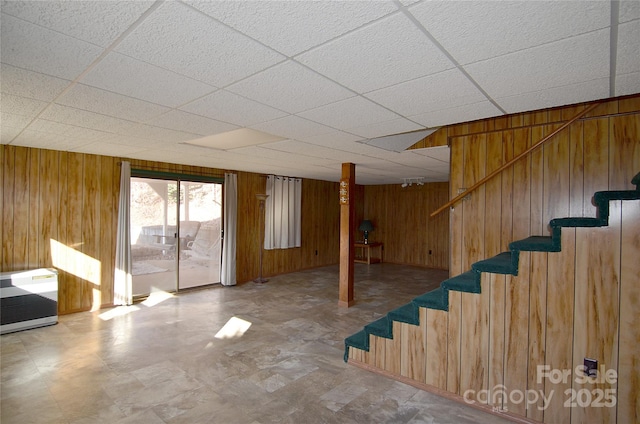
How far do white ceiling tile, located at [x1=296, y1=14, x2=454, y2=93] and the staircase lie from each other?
1.51 meters

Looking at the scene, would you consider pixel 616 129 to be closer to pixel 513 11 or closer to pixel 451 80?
pixel 451 80

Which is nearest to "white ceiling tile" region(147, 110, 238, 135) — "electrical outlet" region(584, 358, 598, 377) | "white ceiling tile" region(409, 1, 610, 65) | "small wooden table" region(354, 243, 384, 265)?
"white ceiling tile" region(409, 1, 610, 65)

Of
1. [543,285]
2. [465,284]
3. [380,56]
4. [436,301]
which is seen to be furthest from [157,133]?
[543,285]

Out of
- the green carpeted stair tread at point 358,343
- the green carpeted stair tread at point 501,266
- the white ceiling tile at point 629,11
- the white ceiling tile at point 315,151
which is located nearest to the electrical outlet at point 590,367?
the green carpeted stair tread at point 501,266

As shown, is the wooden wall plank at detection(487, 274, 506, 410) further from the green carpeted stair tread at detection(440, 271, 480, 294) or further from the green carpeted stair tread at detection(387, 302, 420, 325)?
the green carpeted stair tread at detection(387, 302, 420, 325)

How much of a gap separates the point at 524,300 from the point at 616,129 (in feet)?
5.26

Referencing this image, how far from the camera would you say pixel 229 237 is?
653 cm

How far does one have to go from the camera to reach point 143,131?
3.38m

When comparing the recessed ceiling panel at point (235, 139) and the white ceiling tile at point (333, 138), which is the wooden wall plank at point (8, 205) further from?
the white ceiling tile at point (333, 138)

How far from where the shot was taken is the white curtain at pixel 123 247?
5.11 meters

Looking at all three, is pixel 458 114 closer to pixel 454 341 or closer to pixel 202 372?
pixel 454 341

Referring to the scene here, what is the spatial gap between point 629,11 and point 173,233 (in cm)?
736

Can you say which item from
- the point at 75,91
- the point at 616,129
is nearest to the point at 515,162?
the point at 616,129

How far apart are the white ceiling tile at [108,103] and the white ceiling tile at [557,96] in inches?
107
